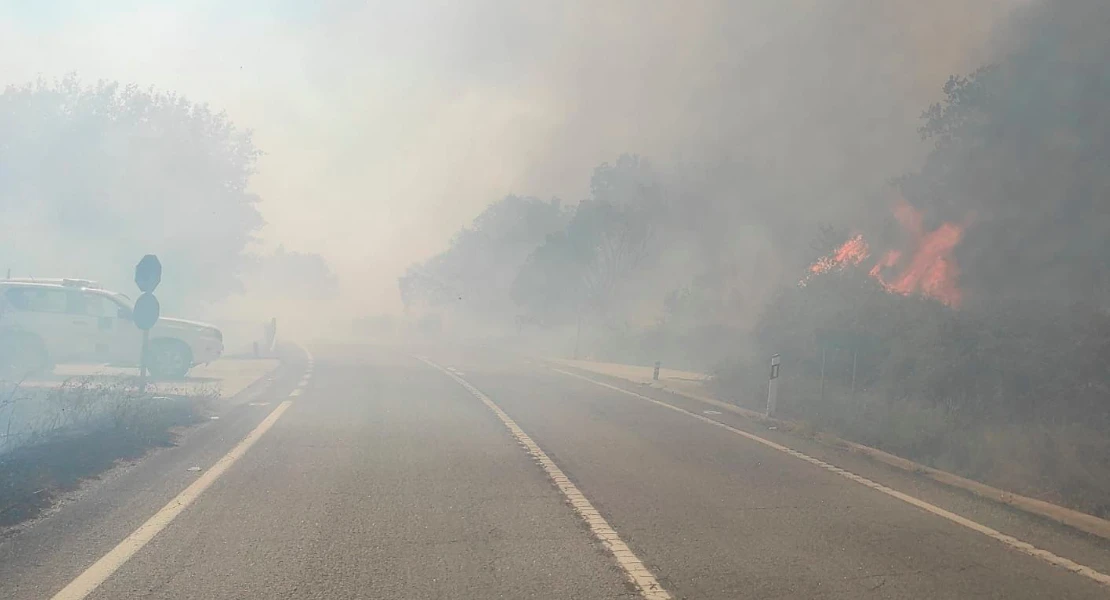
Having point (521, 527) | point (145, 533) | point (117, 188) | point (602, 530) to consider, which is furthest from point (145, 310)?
point (117, 188)

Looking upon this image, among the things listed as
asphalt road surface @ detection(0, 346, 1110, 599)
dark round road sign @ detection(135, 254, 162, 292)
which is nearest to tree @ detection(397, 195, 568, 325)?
dark round road sign @ detection(135, 254, 162, 292)

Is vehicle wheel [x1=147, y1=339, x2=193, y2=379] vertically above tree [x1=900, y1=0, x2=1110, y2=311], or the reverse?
tree [x1=900, y1=0, x2=1110, y2=311]

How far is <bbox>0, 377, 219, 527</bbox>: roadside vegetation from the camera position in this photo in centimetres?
693

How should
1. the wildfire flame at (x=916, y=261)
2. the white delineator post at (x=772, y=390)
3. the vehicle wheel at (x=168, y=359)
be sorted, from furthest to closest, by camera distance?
1. the wildfire flame at (x=916, y=261)
2. the vehicle wheel at (x=168, y=359)
3. the white delineator post at (x=772, y=390)

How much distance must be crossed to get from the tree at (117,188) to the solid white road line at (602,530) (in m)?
29.8

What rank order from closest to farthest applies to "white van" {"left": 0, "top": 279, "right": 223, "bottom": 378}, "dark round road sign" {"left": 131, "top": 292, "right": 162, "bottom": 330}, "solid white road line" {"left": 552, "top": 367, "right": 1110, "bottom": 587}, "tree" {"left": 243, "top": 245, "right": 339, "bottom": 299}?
"solid white road line" {"left": 552, "top": 367, "right": 1110, "bottom": 587}, "dark round road sign" {"left": 131, "top": 292, "right": 162, "bottom": 330}, "white van" {"left": 0, "top": 279, "right": 223, "bottom": 378}, "tree" {"left": 243, "top": 245, "right": 339, "bottom": 299}

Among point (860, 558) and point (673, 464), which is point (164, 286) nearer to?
point (673, 464)

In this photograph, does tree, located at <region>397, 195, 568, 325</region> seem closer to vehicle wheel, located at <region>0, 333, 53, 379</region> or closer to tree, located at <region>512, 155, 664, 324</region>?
tree, located at <region>512, 155, 664, 324</region>

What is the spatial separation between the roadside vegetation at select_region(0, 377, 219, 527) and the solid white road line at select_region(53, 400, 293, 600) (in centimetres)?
95

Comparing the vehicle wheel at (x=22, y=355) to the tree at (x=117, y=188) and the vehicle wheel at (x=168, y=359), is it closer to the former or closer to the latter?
the vehicle wheel at (x=168, y=359)

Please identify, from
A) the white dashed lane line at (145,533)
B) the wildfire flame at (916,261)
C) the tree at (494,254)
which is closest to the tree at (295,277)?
the tree at (494,254)

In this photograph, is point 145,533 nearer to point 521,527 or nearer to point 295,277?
point 521,527

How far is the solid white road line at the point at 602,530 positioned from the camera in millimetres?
4777

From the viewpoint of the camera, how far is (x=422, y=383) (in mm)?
19484
